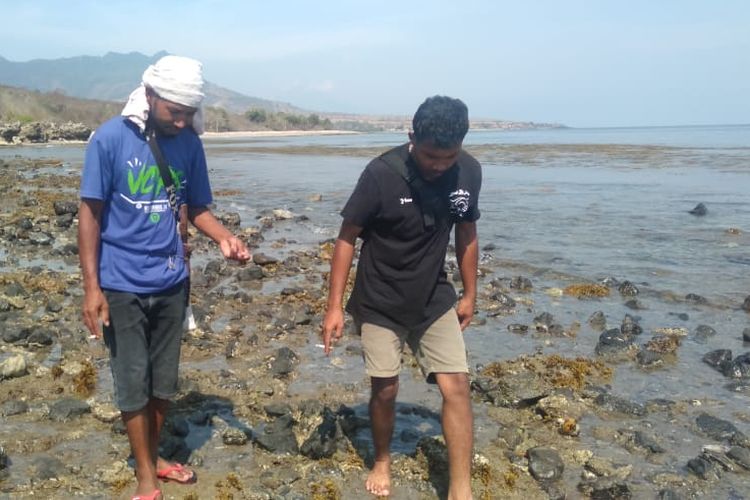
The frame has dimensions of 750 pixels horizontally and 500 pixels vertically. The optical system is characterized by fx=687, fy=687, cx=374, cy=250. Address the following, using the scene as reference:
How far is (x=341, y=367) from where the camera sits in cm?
713

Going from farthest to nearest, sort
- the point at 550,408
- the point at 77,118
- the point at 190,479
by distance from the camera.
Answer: the point at 77,118 → the point at 550,408 → the point at 190,479

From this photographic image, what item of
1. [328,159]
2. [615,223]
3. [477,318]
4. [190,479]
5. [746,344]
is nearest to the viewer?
[190,479]

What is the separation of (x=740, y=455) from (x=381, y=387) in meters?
2.87

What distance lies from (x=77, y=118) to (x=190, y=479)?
11196 centimetres

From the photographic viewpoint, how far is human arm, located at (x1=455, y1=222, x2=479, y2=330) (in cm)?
476

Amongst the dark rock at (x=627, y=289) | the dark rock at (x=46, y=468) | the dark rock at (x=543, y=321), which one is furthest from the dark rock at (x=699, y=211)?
the dark rock at (x=46, y=468)

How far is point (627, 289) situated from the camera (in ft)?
35.1

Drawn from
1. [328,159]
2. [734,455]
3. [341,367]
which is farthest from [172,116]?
[328,159]

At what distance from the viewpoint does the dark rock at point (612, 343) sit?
7.80m

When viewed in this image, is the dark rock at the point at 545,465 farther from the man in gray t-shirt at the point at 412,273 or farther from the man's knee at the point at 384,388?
the man's knee at the point at 384,388

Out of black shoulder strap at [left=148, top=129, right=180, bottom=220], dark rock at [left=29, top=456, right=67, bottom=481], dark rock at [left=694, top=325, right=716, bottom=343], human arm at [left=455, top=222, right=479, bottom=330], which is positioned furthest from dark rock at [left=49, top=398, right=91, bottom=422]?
dark rock at [left=694, top=325, right=716, bottom=343]

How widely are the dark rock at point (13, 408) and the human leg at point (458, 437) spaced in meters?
3.67

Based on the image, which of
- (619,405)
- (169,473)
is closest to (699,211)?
(619,405)

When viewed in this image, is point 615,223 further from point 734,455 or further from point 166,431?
point 166,431
